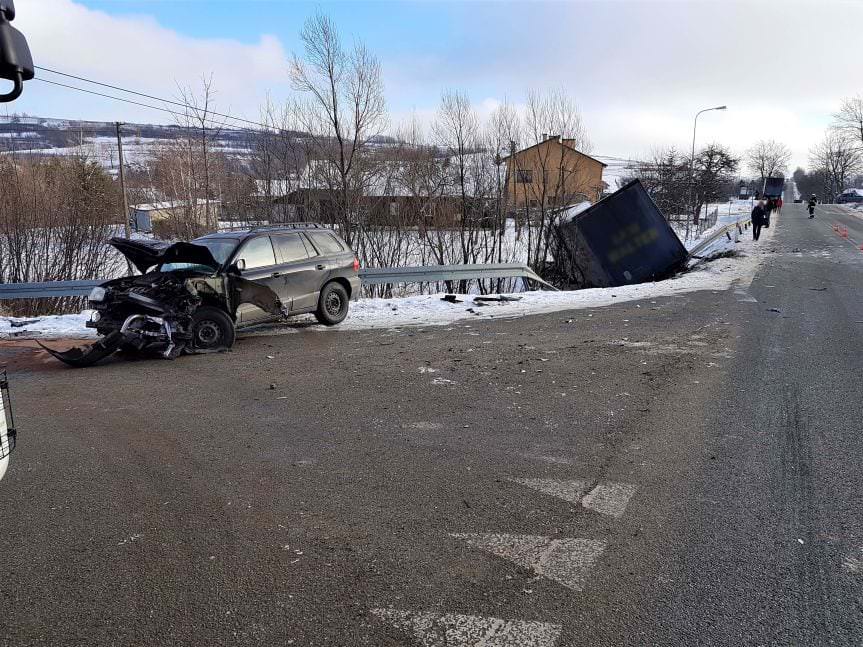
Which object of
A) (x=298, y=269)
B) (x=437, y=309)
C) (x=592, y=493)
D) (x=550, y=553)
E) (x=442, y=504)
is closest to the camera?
(x=550, y=553)

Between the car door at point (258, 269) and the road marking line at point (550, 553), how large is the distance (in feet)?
21.9

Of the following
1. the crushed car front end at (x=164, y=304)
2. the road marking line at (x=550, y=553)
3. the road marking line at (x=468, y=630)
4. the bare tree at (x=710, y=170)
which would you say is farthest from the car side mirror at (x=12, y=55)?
the bare tree at (x=710, y=170)

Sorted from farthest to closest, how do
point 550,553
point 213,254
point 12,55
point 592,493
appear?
point 213,254 → point 592,493 → point 550,553 → point 12,55

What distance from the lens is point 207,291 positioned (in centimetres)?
855

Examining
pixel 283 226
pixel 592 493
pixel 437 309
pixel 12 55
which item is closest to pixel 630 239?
pixel 437 309

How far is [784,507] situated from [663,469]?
82 centimetres

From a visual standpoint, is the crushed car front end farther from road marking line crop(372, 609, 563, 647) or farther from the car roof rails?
road marking line crop(372, 609, 563, 647)

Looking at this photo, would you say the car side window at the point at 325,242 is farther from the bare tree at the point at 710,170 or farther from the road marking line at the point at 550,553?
the bare tree at the point at 710,170

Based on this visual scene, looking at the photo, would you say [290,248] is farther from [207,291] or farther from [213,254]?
[207,291]

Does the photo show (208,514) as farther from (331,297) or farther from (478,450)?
(331,297)

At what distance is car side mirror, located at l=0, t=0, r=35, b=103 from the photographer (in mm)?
2908

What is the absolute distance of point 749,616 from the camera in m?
2.68

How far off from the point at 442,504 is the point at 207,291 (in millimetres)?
6065

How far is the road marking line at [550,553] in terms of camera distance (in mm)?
3037
